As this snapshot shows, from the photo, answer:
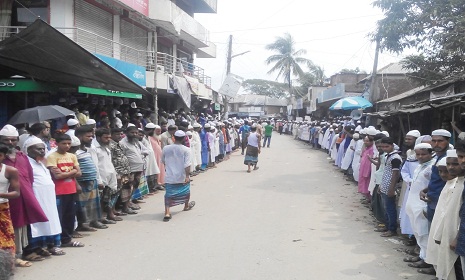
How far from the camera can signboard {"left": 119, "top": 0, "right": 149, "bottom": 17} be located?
1620 cm

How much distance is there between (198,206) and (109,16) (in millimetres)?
10939

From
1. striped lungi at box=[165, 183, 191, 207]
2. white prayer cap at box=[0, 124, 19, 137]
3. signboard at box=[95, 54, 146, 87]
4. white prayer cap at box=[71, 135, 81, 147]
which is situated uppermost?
signboard at box=[95, 54, 146, 87]

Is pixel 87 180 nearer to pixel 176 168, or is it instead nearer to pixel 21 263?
pixel 21 263

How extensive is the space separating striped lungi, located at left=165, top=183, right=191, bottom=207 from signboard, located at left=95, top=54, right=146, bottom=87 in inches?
Result: 263

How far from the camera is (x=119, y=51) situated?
57.6 ft

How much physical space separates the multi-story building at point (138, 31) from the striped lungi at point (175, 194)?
7016 millimetres

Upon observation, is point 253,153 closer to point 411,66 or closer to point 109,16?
point 411,66

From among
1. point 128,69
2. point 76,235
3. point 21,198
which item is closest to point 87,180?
point 76,235

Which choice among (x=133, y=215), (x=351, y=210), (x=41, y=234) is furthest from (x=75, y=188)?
(x=351, y=210)

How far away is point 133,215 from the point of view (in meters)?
7.96

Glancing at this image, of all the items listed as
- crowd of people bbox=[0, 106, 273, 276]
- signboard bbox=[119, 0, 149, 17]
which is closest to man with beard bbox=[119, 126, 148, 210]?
crowd of people bbox=[0, 106, 273, 276]

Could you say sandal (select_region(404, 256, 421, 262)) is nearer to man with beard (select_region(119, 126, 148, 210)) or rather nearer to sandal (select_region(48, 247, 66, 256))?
sandal (select_region(48, 247, 66, 256))

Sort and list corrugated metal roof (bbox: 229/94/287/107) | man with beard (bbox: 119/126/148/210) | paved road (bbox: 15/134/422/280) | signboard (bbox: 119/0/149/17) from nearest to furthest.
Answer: paved road (bbox: 15/134/422/280), man with beard (bbox: 119/126/148/210), signboard (bbox: 119/0/149/17), corrugated metal roof (bbox: 229/94/287/107)

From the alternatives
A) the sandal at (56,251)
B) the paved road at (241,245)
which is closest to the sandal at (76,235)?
the paved road at (241,245)
